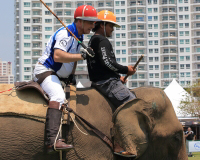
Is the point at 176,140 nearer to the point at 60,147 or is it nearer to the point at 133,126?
the point at 133,126

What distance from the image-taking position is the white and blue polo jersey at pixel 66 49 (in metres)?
6.59

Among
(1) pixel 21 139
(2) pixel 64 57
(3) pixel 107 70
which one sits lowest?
(1) pixel 21 139

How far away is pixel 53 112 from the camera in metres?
6.23

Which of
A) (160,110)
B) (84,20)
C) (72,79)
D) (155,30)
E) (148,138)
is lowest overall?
(148,138)

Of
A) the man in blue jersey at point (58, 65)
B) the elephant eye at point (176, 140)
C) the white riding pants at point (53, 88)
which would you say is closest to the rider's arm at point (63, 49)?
the man in blue jersey at point (58, 65)

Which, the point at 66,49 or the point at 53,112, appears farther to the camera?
the point at 66,49

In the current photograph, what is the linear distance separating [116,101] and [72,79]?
96 centimetres

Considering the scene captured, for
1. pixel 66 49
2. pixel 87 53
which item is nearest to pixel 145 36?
pixel 66 49

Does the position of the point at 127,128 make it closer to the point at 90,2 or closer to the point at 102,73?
the point at 102,73

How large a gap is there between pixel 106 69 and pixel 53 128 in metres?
1.58

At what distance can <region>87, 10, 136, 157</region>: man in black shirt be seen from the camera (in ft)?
22.1

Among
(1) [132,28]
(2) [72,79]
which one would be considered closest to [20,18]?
(1) [132,28]

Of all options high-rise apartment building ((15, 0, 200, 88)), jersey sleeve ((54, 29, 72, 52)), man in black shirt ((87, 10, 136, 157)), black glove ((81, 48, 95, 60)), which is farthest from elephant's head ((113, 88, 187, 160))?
high-rise apartment building ((15, 0, 200, 88))

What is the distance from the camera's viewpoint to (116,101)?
A: 6.75m
